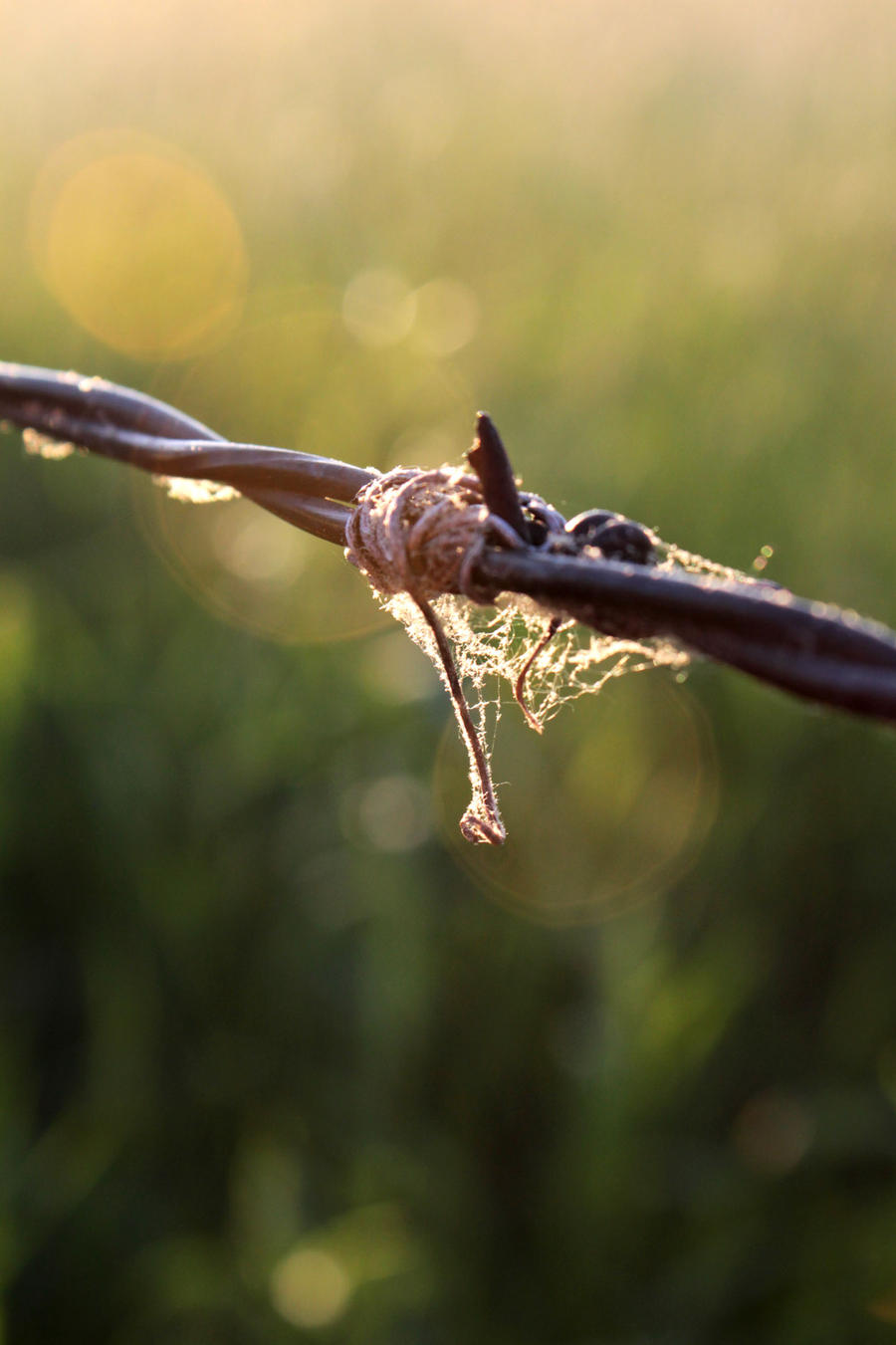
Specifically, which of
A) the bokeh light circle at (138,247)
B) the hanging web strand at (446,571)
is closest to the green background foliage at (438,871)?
the bokeh light circle at (138,247)

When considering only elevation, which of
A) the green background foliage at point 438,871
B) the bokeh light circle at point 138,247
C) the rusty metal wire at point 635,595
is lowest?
the rusty metal wire at point 635,595

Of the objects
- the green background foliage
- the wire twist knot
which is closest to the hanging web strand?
the wire twist knot

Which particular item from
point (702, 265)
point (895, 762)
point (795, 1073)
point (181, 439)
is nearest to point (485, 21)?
point (702, 265)

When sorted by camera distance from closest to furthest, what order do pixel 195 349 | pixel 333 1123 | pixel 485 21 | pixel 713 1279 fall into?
pixel 713 1279
pixel 333 1123
pixel 195 349
pixel 485 21

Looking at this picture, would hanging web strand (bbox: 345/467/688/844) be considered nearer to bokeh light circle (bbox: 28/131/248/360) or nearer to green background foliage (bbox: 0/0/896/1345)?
green background foliage (bbox: 0/0/896/1345)

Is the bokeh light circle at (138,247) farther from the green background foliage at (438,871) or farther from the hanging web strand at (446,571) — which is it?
the hanging web strand at (446,571)

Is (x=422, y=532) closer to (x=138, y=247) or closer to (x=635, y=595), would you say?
(x=635, y=595)

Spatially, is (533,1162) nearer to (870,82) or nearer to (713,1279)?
(713,1279)
